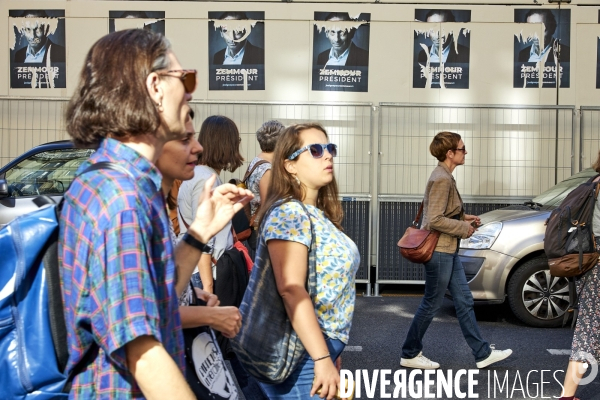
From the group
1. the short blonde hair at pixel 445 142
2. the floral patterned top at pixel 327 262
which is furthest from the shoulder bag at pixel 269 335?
the short blonde hair at pixel 445 142

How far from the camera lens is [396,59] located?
10.2 m

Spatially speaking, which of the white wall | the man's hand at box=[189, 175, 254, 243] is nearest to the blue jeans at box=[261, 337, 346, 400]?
the man's hand at box=[189, 175, 254, 243]

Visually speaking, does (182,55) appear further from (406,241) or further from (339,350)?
(339,350)

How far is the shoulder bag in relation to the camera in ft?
9.43

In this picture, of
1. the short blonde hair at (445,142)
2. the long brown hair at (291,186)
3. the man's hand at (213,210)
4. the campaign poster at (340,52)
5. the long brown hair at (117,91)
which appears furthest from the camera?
the campaign poster at (340,52)

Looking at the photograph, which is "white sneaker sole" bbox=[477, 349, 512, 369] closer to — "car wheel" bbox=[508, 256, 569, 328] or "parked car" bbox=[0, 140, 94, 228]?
"car wheel" bbox=[508, 256, 569, 328]

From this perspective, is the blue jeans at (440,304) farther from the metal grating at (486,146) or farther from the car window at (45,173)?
the car window at (45,173)

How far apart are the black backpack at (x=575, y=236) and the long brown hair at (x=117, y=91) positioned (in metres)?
3.95

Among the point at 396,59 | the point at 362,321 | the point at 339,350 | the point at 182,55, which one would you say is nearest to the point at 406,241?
the point at 362,321

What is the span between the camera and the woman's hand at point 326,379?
9.26 feet

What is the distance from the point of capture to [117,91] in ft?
5.73

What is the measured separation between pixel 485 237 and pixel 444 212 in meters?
2.04

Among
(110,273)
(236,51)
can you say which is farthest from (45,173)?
(110,273)

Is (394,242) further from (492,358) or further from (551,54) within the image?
(492,358)
